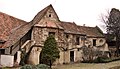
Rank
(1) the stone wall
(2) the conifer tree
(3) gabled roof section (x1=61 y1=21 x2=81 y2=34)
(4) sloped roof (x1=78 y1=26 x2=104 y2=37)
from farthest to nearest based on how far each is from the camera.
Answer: (4) sloped roof (x1=78 y1=26 x2=104 y2=37) < (3) gabled roof section (x1=61 y1=21 x2=81 y2=34) < (1) the stone wall < (2) the conifer tree

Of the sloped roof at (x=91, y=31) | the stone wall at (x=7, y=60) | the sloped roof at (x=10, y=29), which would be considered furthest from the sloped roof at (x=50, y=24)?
the sloped roof at (x=91, y=31)

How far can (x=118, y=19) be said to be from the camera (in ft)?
166

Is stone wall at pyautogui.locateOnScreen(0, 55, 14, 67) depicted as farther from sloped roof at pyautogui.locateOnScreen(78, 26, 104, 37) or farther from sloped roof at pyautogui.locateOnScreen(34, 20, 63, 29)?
sloped roof at pyautogui.locateOnScreen(78, 26, 104, 37)

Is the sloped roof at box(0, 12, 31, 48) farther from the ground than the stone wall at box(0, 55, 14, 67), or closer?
farther from the ground

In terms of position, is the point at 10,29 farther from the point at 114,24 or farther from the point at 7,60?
the point at 114,24

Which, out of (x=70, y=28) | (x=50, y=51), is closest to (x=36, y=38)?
(x=50, y=51)

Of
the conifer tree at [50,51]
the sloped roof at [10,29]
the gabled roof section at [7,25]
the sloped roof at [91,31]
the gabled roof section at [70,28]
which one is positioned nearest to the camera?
the conifer tree at [50,51]

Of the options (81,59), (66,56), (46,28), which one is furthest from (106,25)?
(46,28)

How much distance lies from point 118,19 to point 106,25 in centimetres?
392

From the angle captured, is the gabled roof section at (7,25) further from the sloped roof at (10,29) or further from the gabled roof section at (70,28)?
the gabled roof section at (70,28)

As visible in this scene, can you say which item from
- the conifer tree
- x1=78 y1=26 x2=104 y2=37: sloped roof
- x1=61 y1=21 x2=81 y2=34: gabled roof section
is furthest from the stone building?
x1=78 y1=26 x2=104 y2=37: sloped roof

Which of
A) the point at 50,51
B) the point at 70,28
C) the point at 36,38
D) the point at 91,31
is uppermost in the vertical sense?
the point at 70,28

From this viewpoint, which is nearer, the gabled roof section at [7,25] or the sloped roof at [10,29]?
the sloped roof at [10,29]

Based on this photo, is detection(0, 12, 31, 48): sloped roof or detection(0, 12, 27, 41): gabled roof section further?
detection(0, 12, 27, 41): gabled roof section
